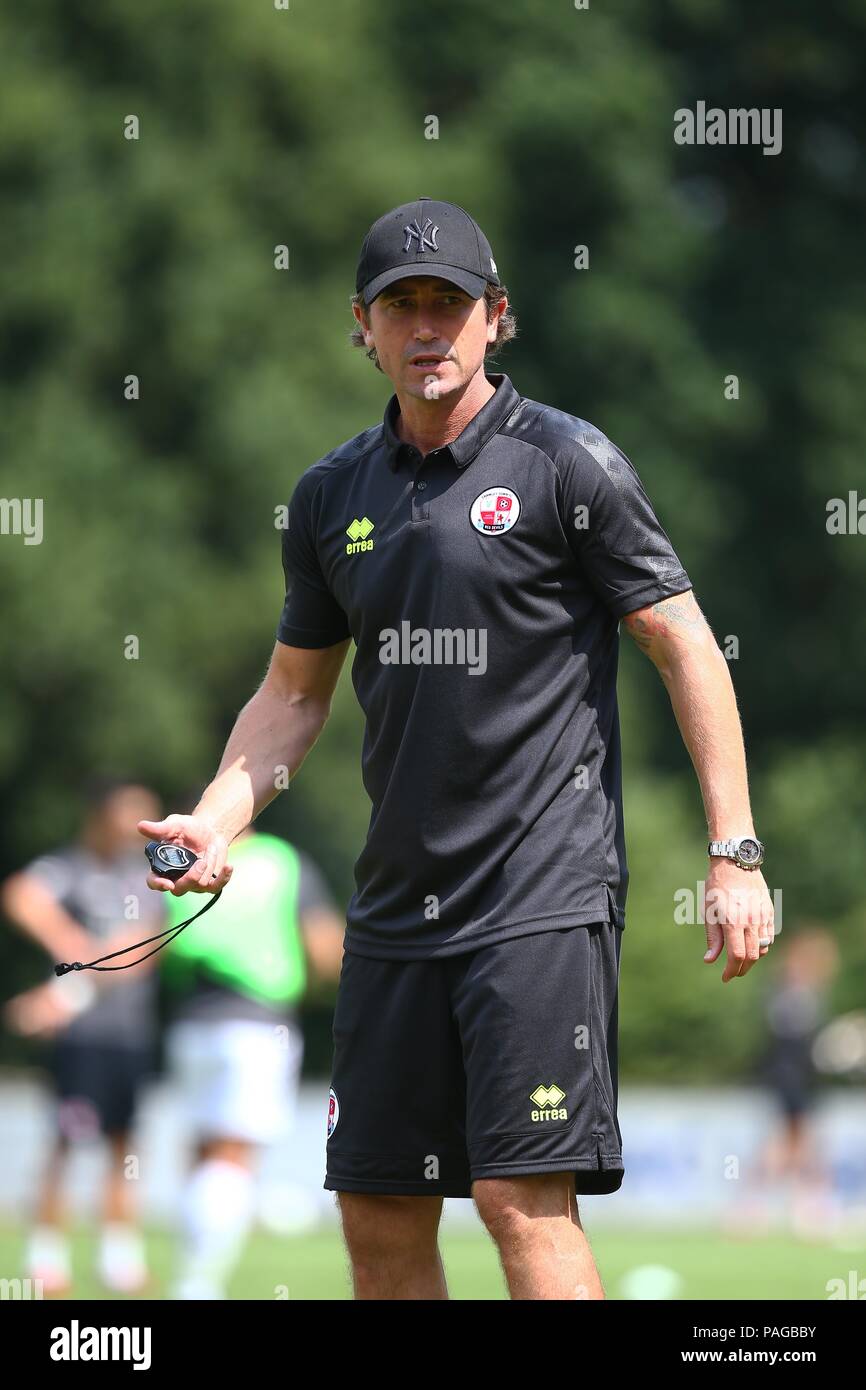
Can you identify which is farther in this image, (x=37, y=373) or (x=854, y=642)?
(x=854, y=642)

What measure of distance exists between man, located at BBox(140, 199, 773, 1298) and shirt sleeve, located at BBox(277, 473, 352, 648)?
28cm

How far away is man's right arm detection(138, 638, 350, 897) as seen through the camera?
192 inches

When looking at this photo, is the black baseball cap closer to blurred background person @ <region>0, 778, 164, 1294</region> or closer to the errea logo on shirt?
the errea logo on shirt

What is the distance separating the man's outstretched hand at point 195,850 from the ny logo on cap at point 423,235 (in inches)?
52.3

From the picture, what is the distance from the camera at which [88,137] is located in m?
25.4

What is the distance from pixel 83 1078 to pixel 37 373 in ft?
49.4

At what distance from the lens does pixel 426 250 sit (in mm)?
4566

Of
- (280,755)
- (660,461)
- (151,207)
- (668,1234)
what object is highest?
(151,207)

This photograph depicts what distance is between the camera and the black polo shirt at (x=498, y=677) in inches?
177

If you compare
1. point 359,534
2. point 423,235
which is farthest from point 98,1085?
point 423,235

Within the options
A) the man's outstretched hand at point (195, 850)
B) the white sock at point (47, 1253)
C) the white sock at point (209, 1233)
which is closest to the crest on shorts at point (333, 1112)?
the man's outstretched hand at point (195, 850)

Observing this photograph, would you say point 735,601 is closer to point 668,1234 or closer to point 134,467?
point 134,467

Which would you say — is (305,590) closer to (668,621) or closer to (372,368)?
(668,621)

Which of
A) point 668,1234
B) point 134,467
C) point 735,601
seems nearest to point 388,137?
point 134,467
